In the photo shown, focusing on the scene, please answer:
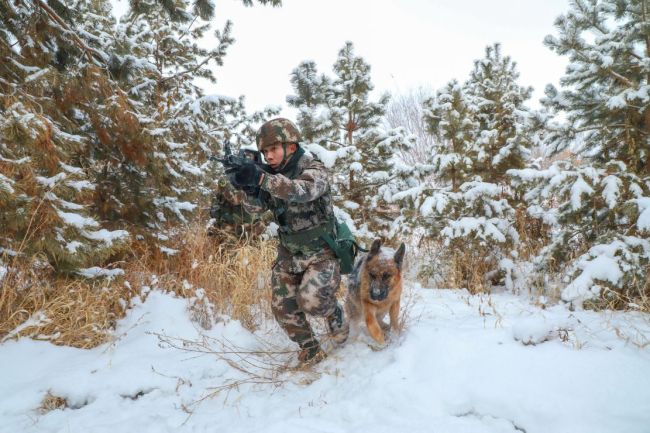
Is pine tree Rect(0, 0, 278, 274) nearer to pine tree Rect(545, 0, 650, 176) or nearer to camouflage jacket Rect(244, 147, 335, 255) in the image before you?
camouflage jacket Rect(244, 147, 335, 255)

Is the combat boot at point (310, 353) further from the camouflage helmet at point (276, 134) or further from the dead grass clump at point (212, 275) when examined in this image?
the camouflage helmet at point (276, 134)

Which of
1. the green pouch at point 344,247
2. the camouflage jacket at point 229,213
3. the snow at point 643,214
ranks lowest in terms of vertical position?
the green pouch at point 344,247

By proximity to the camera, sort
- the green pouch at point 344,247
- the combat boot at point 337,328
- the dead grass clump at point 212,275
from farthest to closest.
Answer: the dead grass clump at point 212,275 → the combat boot at point 337,328 → the green pouch at point 344,247

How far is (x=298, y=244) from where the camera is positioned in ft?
9.59

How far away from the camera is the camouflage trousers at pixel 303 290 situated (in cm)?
284

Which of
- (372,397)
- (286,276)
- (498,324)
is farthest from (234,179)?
(498,324)

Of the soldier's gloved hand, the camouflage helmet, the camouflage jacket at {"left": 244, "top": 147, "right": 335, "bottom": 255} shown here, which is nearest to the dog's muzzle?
the camouflage jacket at {"left": 244, "top": 147, "right": 335, "bottom": 255}

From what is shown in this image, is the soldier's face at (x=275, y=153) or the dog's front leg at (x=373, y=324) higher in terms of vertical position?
the soldier's face at (x=275, y=153)

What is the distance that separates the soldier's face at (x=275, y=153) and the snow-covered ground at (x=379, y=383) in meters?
1.57

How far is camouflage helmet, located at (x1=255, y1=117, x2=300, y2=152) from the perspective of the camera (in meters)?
2.83

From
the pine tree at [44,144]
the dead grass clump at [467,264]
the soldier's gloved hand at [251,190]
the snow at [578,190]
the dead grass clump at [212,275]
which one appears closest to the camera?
the soldier's gloved hand at [251,190]

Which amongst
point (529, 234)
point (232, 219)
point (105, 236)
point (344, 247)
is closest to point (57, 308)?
point (105, 236)

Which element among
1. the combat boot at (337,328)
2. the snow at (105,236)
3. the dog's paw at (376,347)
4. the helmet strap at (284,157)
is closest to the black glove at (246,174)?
the helmet strap at (284,157)

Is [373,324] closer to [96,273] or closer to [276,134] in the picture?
[276,134]
